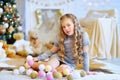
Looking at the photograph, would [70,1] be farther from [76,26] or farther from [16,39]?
[76,26]

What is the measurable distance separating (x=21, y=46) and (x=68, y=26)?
4.93ft

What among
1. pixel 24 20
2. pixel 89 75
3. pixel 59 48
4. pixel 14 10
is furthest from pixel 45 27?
pixel 89 75

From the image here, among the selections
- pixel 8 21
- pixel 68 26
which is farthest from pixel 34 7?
pixel 68 26

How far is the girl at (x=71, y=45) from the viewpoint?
2.07m

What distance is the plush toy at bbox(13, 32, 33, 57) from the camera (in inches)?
131

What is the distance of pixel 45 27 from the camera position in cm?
467

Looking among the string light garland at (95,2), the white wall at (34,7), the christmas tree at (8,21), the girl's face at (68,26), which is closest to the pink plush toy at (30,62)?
the girl's face at (68,26)

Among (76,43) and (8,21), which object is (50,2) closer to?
(8,21)

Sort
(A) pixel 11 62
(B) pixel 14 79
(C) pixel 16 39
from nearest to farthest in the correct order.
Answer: (B) pixel 14 79, (A) pixel 11 62, (C) pixel 16 39

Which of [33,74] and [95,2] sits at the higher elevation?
[95,2]

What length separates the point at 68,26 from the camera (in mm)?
2088

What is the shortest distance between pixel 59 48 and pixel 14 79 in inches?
20.4

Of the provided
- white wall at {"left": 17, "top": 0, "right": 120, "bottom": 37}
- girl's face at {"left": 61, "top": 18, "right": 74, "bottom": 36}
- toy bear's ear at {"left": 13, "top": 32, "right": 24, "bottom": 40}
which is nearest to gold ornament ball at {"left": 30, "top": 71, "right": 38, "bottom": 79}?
girl's face at {"left": 61, "top": 18, "right": 74, "bottom": 36}

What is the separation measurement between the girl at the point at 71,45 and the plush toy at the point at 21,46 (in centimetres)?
121
